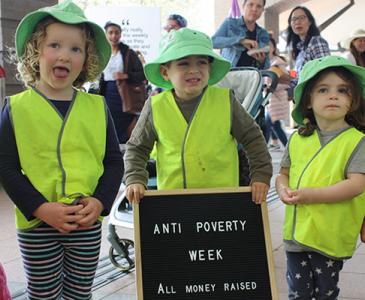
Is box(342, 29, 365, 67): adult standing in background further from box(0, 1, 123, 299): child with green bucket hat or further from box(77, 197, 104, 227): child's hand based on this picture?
box(77, 197, 104, 227): child's hand

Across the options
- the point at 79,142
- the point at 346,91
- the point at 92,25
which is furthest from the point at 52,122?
the point at 346,91

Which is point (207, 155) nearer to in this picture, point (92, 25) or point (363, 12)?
point (92, 25)

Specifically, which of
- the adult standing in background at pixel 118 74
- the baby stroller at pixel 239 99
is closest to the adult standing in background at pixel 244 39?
the baby stroller at pixel 239 99

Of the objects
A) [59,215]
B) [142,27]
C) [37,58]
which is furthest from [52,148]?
[142,27]

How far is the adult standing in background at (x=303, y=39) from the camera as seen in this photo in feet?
15.3

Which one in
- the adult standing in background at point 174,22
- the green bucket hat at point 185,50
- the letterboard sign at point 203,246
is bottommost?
the letterboard sign at point 203,246

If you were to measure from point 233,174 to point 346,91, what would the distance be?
614 millimetres

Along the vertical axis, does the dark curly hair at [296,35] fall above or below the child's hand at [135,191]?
above

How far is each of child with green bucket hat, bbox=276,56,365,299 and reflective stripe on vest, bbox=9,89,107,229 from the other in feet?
2.90

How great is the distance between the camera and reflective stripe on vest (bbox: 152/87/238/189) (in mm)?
2359

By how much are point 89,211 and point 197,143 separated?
1.82 ft

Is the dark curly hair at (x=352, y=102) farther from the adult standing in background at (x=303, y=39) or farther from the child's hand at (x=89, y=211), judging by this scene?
the adult standing in background at (x=303, y=39)

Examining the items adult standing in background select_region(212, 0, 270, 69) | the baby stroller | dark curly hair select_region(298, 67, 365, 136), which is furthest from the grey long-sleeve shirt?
adult standing in background select_region(212, 0, 270, 69)

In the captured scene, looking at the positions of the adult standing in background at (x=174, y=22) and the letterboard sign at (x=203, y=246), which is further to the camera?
the adult standing in background at (x=174, y=22)
